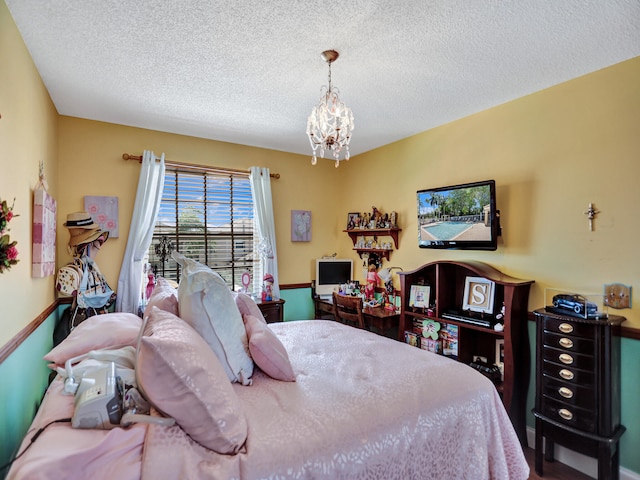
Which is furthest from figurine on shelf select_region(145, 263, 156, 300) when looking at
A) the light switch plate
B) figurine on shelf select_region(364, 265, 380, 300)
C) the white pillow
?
the light switch plate

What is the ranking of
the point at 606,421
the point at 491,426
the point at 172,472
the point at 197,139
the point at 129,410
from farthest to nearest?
the point at 197,139, the point at 606,421, the point at 491,426, the point at 129,410, the point at 172,472

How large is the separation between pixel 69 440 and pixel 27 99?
1984 mm

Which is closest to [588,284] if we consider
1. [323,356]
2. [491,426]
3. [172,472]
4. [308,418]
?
[491,426]

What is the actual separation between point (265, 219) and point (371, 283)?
142 centimetres

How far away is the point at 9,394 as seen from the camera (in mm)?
1684

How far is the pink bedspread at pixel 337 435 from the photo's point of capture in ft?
3.40

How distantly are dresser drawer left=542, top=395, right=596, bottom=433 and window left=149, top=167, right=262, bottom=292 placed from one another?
288 centimetres

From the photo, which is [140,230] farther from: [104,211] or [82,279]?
[82,279]

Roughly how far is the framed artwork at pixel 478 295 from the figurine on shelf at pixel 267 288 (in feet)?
6.58

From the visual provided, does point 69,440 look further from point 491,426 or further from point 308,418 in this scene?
point 491,426

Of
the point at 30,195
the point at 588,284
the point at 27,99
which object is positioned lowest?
the point at 588,284

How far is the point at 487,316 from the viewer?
8.94ft

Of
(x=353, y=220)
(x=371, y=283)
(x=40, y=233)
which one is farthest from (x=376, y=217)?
(x=40, y=233)

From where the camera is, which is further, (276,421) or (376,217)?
(376,217)
